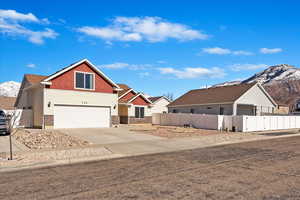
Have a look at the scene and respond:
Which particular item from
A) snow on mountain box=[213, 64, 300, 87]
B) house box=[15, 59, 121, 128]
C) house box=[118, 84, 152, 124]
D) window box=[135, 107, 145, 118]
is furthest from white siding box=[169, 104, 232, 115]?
snow on mountain box=[213, 64, 300, 87]

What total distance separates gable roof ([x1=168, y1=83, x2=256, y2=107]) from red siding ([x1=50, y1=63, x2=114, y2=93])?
48.9 ft

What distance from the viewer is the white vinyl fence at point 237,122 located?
2804 cm

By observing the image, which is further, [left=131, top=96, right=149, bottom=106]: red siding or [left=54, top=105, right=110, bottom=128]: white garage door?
[left=131, top=96, right=149, bottom=106]: red siding

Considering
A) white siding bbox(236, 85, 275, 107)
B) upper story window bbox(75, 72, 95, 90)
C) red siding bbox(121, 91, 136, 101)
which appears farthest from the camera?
red siding bbox(121, 91, 136, 101)

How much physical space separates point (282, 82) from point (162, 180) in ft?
426

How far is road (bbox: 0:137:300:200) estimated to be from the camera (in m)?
6.84

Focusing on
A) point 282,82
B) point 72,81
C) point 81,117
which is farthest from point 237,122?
point 282,82

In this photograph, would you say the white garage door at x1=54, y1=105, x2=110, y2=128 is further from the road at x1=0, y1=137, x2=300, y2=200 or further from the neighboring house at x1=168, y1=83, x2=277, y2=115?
the road at x1=0, y1=137, x2=300, y2=200

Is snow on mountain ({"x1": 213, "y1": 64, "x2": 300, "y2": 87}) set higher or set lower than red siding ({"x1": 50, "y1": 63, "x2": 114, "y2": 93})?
higher

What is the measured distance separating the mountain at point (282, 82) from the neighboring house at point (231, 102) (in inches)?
876

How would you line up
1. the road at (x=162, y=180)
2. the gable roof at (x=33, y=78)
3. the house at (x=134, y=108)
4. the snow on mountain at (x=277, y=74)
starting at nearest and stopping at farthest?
the road at (x=162, y=180), the gable roof at (x=33, y=78), the house at (x=134, y=108), the snow on mountain at (x=277, y=74)

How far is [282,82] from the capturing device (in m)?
124

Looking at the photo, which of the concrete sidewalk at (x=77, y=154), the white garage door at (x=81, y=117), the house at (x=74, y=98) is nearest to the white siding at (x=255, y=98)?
the house at (x=74, y=98)

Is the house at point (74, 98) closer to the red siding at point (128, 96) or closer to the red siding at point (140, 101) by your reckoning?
the red siding at point (140, 101)
